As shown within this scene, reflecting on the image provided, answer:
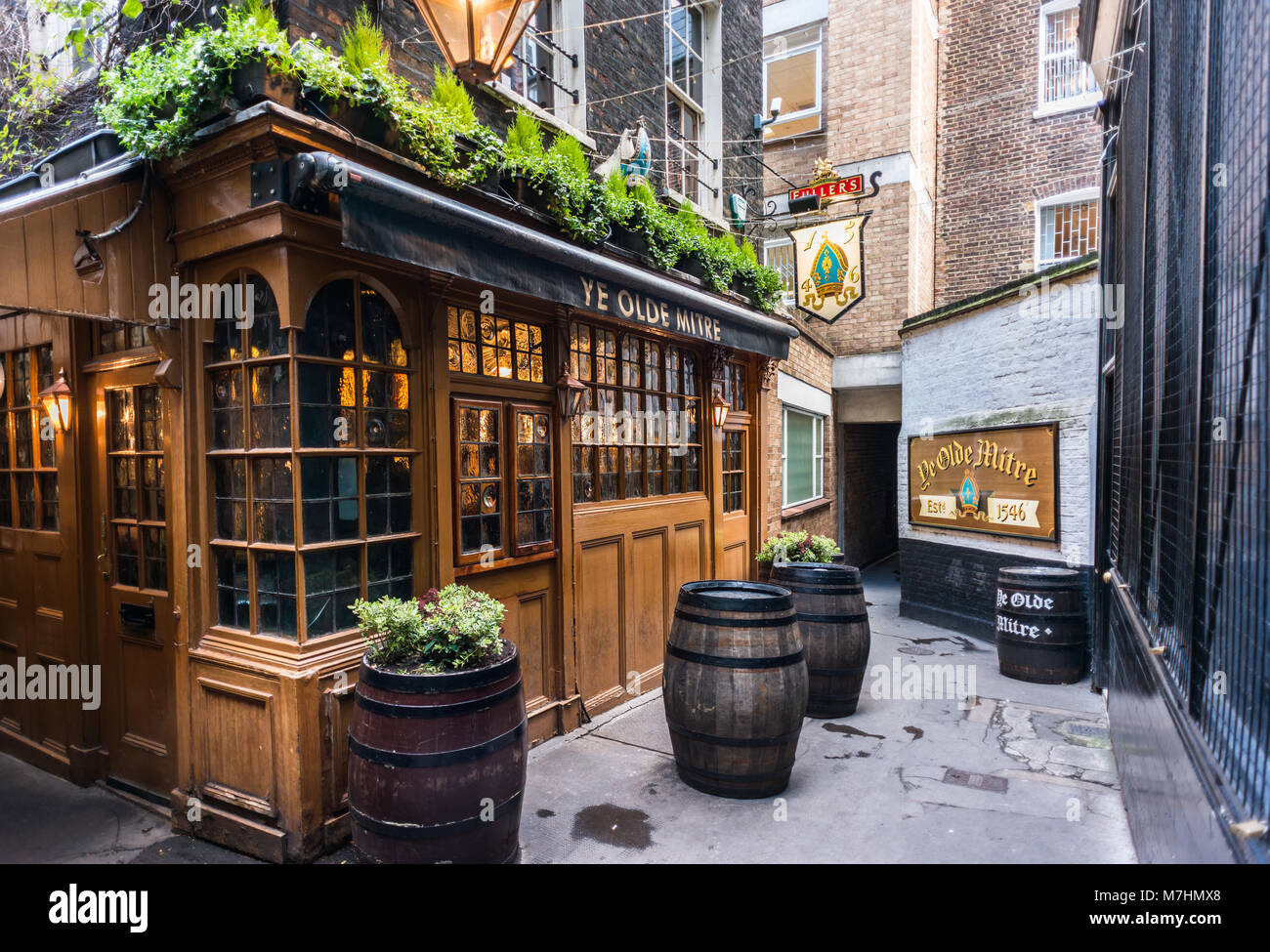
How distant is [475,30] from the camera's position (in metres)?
3.48

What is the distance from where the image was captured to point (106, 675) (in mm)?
4691

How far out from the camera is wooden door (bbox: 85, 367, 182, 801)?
4.30m

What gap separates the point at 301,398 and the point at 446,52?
74.3 inches

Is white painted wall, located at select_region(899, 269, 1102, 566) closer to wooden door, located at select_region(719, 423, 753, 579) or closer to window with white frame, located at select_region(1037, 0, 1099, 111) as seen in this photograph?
wooden door, located at select_region(719, 423, 753, 579)

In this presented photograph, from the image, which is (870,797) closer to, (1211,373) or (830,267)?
(1211,373)

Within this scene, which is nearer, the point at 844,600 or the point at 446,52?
the point at 446,52

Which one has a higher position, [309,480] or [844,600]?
[309,480]

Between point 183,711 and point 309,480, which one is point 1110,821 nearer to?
point 309,480

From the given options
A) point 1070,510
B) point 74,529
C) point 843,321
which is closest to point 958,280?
point 843,321

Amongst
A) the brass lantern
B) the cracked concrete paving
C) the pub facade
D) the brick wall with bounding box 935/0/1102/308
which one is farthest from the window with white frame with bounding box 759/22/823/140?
the brass lantern

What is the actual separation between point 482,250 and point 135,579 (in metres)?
3.00

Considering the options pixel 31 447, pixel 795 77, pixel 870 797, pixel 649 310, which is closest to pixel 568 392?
pixel 649 310

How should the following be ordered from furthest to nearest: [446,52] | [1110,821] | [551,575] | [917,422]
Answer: [917,422] → [551,575] → [1110,821] → [446,52]

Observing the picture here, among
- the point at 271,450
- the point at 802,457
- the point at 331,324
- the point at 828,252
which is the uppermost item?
the point at 828,252
